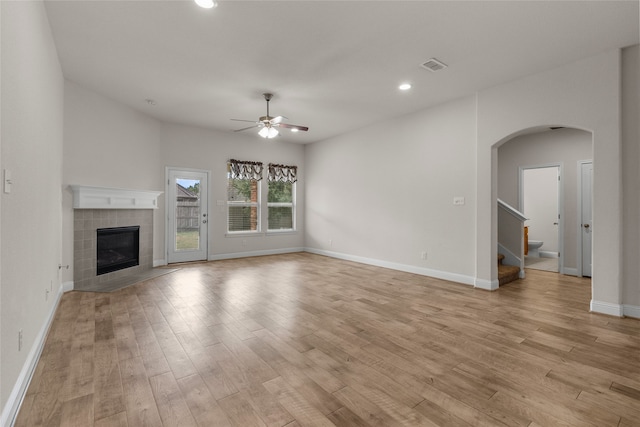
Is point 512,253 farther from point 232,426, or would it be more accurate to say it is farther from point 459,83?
point 232,426

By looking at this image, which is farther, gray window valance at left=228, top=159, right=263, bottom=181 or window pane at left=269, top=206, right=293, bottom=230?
window pane at left=269, top=206, right=293, bottom=230

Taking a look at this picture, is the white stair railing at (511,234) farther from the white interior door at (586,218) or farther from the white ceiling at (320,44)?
the white ceiling at (320,44)

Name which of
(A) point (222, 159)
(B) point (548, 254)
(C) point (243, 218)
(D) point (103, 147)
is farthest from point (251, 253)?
(B) point (548, 254)

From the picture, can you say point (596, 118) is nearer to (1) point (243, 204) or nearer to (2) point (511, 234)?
(2) point (511, 234)

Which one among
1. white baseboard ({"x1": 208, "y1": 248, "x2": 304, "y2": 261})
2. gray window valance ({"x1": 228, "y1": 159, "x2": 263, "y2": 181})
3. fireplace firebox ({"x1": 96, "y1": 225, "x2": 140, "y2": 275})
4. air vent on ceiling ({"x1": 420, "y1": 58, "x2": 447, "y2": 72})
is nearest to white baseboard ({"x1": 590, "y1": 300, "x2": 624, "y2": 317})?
air vent on ceiling ({"x1": 420, "y1": 58, "x2": 447, "y2": 72})

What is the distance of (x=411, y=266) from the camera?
5.59 metres

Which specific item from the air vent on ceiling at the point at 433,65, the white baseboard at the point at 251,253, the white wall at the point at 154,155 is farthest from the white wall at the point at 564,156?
the white baseboard at the point at 251,253

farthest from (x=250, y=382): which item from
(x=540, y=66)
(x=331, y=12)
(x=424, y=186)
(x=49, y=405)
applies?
(x=540, y=66)

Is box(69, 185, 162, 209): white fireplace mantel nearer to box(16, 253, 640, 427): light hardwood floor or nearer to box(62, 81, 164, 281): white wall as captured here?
box(62, 81, 164, 281): white wall

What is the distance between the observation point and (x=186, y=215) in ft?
21.5

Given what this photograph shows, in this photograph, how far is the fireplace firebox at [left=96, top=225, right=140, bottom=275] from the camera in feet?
15.8

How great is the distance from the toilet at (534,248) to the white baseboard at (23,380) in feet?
31.3

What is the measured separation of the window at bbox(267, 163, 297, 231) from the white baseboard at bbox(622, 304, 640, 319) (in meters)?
6.55

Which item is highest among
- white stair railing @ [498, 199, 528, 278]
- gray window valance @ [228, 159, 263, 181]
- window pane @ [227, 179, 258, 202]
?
gray window valance @ [228, 159, 263, 181]
